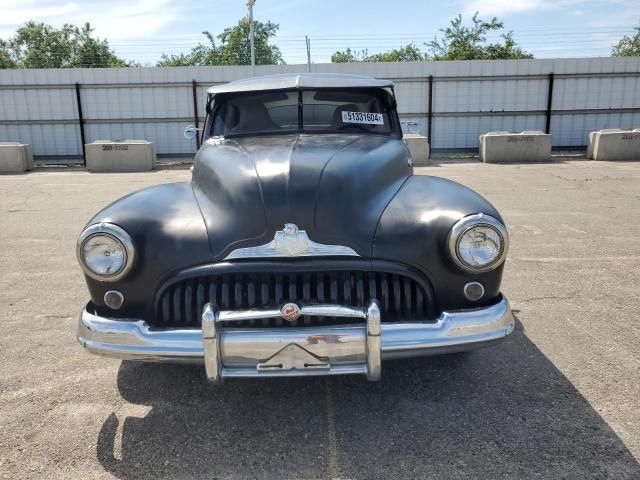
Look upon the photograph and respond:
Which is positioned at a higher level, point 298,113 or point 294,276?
point 298,113

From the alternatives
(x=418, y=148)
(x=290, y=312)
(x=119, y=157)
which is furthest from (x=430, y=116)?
(x=290, y=312)

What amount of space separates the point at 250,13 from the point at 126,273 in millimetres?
20217

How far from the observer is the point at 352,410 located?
2.89 metres

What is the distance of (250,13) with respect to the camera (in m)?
20.8

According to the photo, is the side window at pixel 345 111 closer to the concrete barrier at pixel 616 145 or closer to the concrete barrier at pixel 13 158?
the concrete barrier at pixel 616 145

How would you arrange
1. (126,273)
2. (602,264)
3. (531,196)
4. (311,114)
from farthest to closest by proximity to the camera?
(531,196) → (602,264) → (311,114) → (126,273)

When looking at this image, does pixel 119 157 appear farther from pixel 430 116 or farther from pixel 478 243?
pixel 478 243

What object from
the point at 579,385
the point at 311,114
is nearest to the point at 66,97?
the point at 311,114

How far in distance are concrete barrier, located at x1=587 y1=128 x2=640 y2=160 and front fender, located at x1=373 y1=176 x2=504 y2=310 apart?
48.6 feet

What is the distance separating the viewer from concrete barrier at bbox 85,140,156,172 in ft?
49.1

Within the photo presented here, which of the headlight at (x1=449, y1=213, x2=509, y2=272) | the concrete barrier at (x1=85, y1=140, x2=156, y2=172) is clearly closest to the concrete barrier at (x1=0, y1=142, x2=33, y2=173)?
the concrete barrier at (x1=85, y1=140, x2=156, y2=172)

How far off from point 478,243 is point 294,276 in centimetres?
94

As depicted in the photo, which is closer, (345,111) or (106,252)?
(106,252)

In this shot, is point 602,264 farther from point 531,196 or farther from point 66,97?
point 66,97
